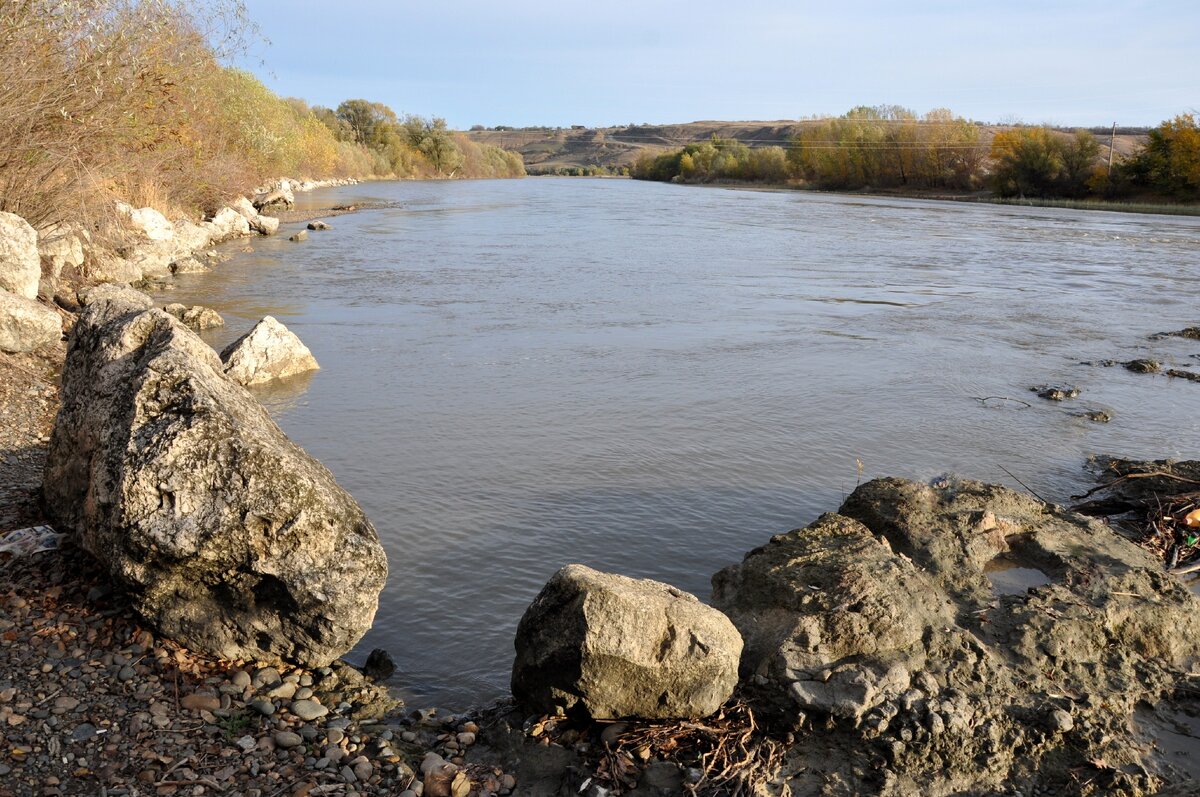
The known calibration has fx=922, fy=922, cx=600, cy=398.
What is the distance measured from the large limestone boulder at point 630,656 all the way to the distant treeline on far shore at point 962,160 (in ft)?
185

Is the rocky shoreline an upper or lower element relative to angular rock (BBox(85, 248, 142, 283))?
lower

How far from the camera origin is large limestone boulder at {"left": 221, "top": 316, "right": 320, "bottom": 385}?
1015 centimetres

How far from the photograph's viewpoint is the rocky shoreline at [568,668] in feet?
12.3

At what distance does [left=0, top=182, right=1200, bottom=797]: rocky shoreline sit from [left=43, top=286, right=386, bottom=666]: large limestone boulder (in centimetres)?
1

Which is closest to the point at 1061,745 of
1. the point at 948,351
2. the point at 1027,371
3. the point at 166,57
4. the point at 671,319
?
the point at 1027,371

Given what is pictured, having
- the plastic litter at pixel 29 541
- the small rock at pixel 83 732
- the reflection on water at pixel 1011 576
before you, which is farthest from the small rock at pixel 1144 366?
the small rock at pixel 83 732

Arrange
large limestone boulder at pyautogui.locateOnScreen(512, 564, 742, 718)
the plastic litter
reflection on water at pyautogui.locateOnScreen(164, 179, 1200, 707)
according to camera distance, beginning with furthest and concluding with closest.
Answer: reflection on water at pyautogui.locateOnScreen(164, 179, 1200, 707)
the plastic litter
large limestone boulder at pyautogui.locateOnScreen(512, 564, 742, 718)

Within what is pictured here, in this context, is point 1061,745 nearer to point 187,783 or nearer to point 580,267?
point 187,783

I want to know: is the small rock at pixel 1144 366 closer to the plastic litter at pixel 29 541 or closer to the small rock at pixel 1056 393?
the small rock at pixel 1056 393

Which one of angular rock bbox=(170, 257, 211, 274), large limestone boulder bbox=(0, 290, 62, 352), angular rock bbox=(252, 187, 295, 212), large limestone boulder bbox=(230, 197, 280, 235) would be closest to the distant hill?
angular rock bbox=(252, 187, 295, 212)

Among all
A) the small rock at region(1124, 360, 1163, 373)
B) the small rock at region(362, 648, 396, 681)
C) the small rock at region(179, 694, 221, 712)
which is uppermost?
the small rock at region(1124, 360, 1163, 373)

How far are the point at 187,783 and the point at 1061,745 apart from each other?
11.7ft

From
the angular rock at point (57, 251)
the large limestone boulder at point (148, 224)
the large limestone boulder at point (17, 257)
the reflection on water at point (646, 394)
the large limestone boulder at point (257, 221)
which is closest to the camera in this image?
the reflection on water at point (646, 394)

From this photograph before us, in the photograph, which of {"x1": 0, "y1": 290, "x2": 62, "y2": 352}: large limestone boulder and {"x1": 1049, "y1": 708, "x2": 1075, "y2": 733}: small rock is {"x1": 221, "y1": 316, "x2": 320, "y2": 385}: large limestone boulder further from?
{"x1": 1049, "y1": 708, "x2": 1075, "y2": 733}: small rock
